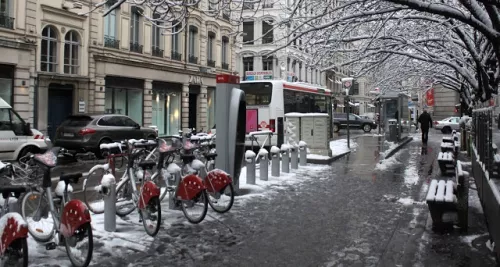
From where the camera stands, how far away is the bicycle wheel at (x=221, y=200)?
283 inches

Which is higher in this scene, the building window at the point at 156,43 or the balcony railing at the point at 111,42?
the building window at the point at 156,43

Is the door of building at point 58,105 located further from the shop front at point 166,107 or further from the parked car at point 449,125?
the parked car at point 449,125

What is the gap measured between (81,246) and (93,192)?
2.74 m

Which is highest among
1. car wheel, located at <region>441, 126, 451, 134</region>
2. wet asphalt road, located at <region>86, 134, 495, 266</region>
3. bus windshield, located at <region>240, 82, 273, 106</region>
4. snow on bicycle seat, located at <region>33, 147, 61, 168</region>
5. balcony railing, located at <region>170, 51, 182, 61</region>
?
balcony railing, located at <region>170, 51, 182, 61</region>

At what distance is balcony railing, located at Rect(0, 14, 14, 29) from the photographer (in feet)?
61.6

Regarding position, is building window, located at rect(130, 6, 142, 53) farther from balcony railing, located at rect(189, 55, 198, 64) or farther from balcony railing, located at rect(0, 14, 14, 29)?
balcony railing, located at rect(0, 14, 14, 29)

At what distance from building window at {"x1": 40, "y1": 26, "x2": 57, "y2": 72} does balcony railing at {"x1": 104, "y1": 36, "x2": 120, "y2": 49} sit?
3317 mm

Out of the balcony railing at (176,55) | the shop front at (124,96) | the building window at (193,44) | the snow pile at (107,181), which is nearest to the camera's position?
the snow pile at (107,181)

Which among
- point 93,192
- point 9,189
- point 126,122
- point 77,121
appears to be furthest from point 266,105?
point 9,189

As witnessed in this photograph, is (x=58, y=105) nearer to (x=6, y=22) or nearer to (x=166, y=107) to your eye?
(x=6, y=22)

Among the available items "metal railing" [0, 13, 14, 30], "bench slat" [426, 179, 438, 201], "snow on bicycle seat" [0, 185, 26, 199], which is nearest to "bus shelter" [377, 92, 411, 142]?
"bench slat" [426, 179, 438, 201]

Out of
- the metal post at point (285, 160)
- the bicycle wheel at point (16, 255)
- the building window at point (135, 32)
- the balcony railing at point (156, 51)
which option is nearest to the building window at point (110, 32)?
the building window at point (135, 32)

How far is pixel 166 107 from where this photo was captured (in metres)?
30.2

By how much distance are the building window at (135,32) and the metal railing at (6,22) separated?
7.83 metres
